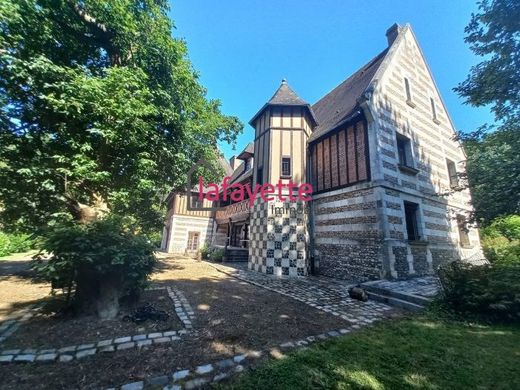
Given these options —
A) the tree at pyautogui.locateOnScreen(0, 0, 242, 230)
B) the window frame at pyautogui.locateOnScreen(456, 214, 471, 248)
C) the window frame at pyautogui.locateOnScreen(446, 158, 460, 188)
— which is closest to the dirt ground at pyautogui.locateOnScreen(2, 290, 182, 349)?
the tree at pyautogui.locateOnScreen(0, 0, 242, 230)

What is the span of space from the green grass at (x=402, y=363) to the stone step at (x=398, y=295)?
116cm

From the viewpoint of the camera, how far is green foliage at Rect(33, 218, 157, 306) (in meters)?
3.73

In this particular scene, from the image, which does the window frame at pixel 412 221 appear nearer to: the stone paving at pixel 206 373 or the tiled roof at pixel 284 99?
the tiled roof at pixel 284 99

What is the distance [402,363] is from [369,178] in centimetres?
635

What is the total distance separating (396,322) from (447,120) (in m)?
12.6

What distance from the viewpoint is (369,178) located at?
816 cm

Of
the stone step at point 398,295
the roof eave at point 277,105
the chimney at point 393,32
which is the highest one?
the chimney at point 393,32

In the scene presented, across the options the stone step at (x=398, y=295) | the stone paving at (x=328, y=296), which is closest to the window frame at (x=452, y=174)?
the stone paving at (x=328, y=296)

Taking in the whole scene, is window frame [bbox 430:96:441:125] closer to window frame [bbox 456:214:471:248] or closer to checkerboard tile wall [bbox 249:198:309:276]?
window frame [bbox 456:214:471:248]

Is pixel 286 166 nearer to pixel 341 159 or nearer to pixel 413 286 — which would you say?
pixel 341 159

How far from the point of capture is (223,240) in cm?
1941

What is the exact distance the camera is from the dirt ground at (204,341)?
7.91ft

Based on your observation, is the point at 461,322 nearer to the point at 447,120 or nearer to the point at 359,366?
the point at 359,366

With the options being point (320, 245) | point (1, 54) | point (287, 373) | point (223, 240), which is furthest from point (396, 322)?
point (223, 240)
